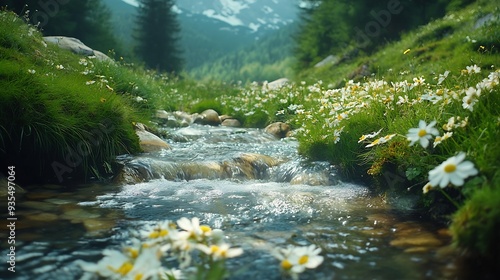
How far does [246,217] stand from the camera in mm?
3711

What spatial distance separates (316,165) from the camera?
569 cm

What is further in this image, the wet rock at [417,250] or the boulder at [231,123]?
the boulder at [231,123]

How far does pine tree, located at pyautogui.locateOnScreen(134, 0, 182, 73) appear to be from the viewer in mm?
35938

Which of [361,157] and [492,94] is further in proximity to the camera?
[361,157]

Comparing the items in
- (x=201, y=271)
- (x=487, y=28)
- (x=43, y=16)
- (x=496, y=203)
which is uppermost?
(x=43, y=16)

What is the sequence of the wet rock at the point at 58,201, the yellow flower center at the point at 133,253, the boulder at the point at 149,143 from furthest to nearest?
1. the boulder at the point at 149,143
2. the wet rock at the point at 58,201
3. the yellow flower center at the point at 133,253

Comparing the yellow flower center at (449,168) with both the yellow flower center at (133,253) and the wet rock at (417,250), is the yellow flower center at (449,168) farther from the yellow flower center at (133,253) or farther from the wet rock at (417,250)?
the yellow flower center at (133,253)

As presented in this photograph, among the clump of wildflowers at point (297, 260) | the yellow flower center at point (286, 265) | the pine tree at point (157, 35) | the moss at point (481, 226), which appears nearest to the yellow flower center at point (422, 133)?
the moss at point (481, 226)

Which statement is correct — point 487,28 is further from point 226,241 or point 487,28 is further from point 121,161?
point 226,241

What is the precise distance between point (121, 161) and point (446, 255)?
14.5 ft

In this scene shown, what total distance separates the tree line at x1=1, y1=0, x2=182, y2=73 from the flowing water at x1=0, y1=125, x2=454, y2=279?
1927cm

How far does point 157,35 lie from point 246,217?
34.8 m

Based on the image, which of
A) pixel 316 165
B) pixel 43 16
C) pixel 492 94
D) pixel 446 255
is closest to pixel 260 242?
pixel 446 255

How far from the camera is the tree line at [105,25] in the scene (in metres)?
24.1
